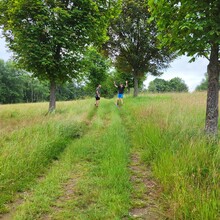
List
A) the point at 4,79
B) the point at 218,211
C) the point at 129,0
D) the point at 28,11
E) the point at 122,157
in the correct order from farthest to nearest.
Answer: the point at 4,79, the point at 129,0, the point at 28,11, the point at 122,157, the point at 218,211

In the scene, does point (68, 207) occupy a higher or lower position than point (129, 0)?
lower

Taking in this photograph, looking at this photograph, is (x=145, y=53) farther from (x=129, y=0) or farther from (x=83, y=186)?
(x=83, y=186)

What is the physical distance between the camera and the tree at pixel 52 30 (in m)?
10.4

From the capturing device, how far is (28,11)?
411 inches

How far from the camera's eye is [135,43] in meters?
21.7

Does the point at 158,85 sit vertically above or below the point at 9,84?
above

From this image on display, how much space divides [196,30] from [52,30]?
749 centimetres

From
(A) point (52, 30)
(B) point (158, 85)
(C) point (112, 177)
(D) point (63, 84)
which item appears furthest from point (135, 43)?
(B) point (158, 85)

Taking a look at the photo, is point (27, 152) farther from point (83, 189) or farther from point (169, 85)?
point (169, 85)

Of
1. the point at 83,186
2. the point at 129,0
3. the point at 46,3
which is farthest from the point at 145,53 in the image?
the point at 83,186

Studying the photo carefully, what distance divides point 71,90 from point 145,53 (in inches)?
3621

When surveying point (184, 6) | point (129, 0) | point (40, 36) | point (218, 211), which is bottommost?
point (218, 211)

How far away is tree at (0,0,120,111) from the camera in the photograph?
10.4m

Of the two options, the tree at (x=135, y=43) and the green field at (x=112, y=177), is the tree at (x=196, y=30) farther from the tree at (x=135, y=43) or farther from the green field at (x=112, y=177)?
the tree at (x=135, y=43)
